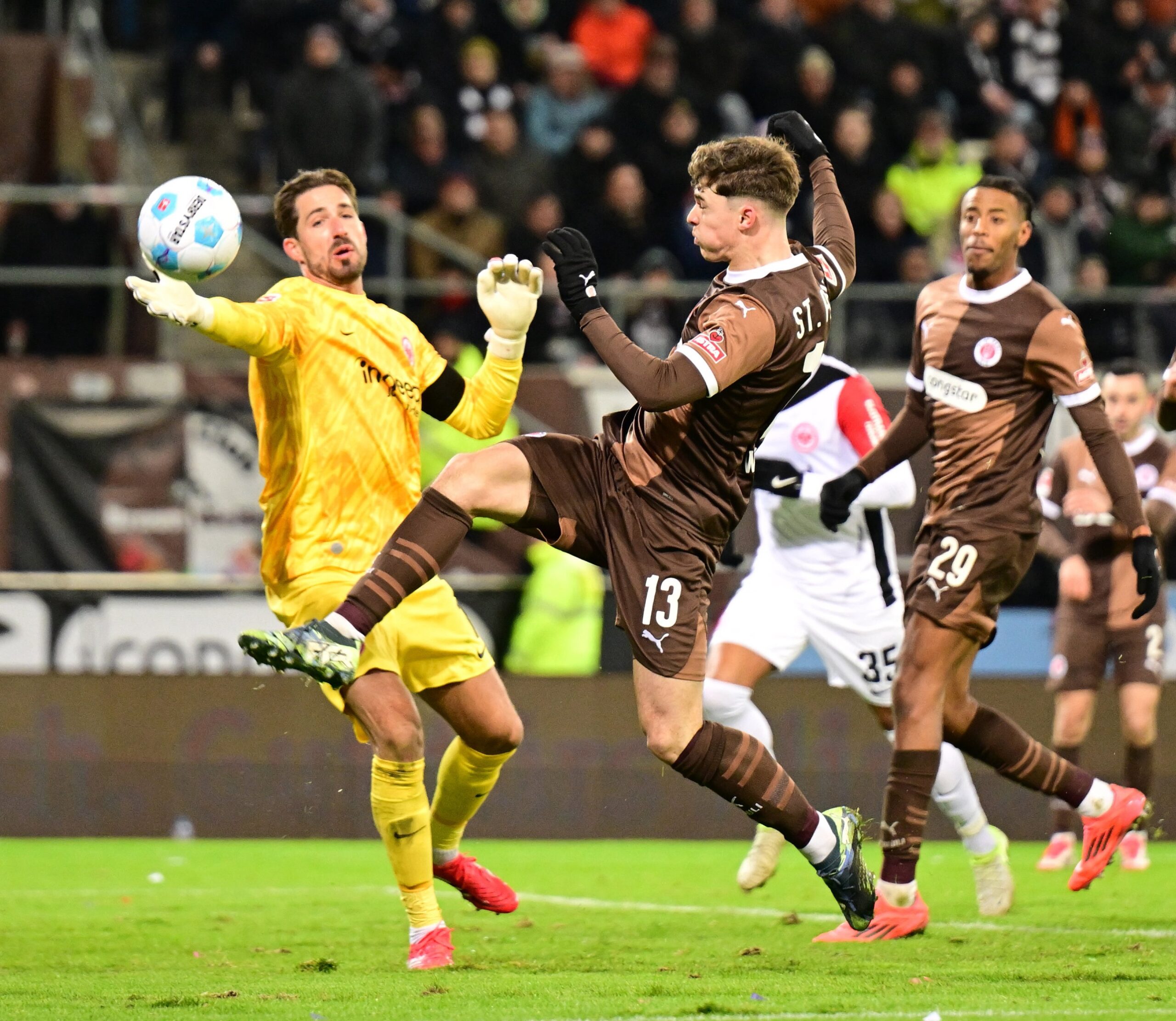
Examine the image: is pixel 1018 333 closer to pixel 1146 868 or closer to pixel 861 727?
pixel 1146 868

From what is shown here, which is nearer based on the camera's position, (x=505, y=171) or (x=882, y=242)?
(x=882, y=242)

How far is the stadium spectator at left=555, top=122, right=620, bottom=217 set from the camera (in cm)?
1446

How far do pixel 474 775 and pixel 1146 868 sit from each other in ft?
14.3

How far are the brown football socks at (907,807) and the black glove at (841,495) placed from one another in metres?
0.93

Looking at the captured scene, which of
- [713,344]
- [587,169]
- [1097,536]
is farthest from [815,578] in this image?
[587,169]

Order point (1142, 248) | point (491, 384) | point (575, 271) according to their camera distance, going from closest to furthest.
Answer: point (575, 271), point (491, 384), point (1142, 248)

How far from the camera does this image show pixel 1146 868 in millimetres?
9508

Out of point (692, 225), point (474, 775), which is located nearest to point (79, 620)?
point (474, 775)

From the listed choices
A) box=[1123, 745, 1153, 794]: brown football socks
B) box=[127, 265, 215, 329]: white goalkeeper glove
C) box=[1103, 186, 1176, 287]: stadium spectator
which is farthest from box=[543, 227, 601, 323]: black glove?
box=[1103, 186, 1176, 287]: stadium spectator

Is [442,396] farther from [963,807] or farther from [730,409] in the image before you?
[963,807]

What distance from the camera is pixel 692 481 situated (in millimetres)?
5863

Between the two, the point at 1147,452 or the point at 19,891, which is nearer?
the point at 19,891

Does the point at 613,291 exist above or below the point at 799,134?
below

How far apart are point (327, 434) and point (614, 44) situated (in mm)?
10216
